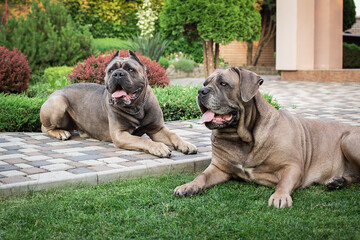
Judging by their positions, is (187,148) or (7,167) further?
(187,148)

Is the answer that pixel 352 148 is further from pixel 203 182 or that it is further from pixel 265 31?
pixel 265 31

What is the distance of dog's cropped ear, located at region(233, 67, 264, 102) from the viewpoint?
151 inches

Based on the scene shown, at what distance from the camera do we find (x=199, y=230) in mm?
3045

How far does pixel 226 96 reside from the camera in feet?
12.7

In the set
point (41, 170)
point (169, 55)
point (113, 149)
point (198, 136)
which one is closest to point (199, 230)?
point (41, 170)

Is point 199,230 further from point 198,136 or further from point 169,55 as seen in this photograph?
point 169,55

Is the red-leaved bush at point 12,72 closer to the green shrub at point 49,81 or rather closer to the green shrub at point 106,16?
the green shrub at point 49,81

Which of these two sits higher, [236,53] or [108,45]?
[108,45]

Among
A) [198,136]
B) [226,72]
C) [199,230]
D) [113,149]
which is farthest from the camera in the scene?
[198,136]

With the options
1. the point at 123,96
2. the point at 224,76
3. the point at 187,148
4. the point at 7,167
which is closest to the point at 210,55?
the point at 123,96

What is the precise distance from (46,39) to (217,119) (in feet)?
38.5

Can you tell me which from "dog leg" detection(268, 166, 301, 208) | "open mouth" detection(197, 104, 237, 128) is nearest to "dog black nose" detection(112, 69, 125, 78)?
"open mouth" detection(197, 104, 237, 128)

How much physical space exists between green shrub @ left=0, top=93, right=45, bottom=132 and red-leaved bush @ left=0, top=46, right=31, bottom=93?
6.59ft

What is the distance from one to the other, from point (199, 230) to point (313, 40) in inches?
617
